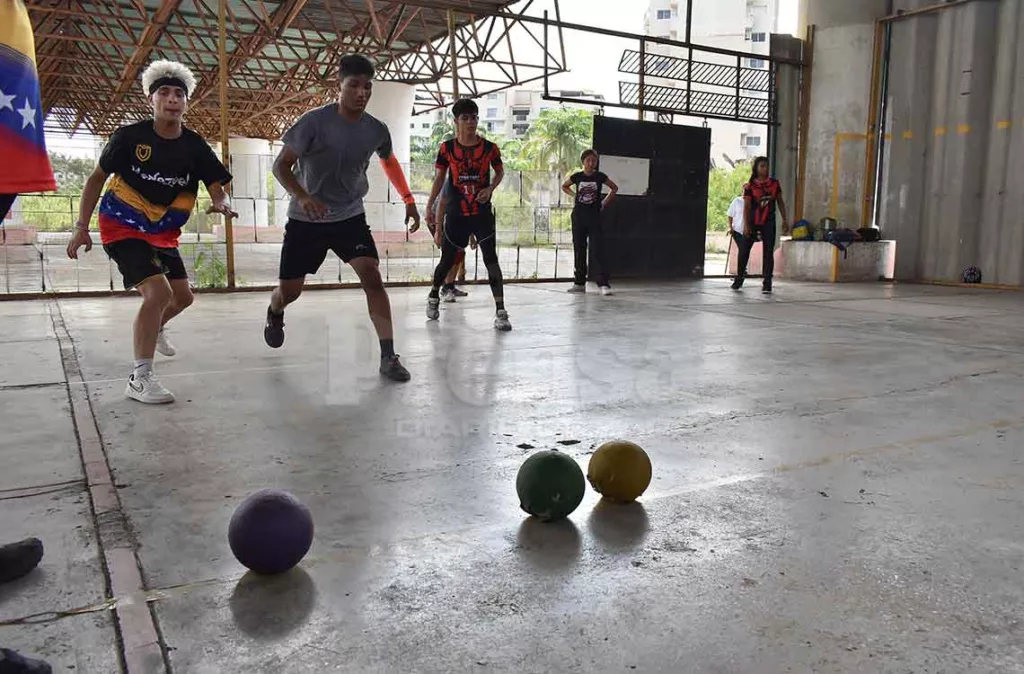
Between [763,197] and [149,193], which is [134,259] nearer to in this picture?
[149,193]

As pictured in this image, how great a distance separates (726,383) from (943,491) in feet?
6.05

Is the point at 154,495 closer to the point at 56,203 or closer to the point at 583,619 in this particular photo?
the point at 583,619

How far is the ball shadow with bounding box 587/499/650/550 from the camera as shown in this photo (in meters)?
2.33

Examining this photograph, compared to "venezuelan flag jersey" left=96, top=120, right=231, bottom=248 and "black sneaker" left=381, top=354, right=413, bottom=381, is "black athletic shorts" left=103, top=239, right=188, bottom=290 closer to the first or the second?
"venezuelan flag jersey" left=96, top=120, right=231, bottom=248

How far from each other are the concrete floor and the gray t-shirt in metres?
1.00

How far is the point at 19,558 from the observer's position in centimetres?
200

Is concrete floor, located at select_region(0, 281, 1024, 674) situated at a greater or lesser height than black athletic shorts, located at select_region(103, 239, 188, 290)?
lesser

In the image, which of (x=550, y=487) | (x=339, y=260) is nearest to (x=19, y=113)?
(x=550, y=487)

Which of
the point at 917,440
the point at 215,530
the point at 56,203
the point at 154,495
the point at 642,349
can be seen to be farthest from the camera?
the point at 56,203

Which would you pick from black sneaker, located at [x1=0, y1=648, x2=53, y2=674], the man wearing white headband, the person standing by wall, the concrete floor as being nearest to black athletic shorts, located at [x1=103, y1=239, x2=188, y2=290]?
the man wearing white headband

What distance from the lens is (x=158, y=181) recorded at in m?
4.07

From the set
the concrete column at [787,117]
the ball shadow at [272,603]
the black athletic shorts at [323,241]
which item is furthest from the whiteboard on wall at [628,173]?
the ball shadow at [272,603]

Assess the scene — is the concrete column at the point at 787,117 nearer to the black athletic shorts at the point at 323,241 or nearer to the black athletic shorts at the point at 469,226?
the black athletic shorts at the point at 469,226

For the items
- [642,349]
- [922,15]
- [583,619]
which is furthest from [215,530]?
[922,15]
